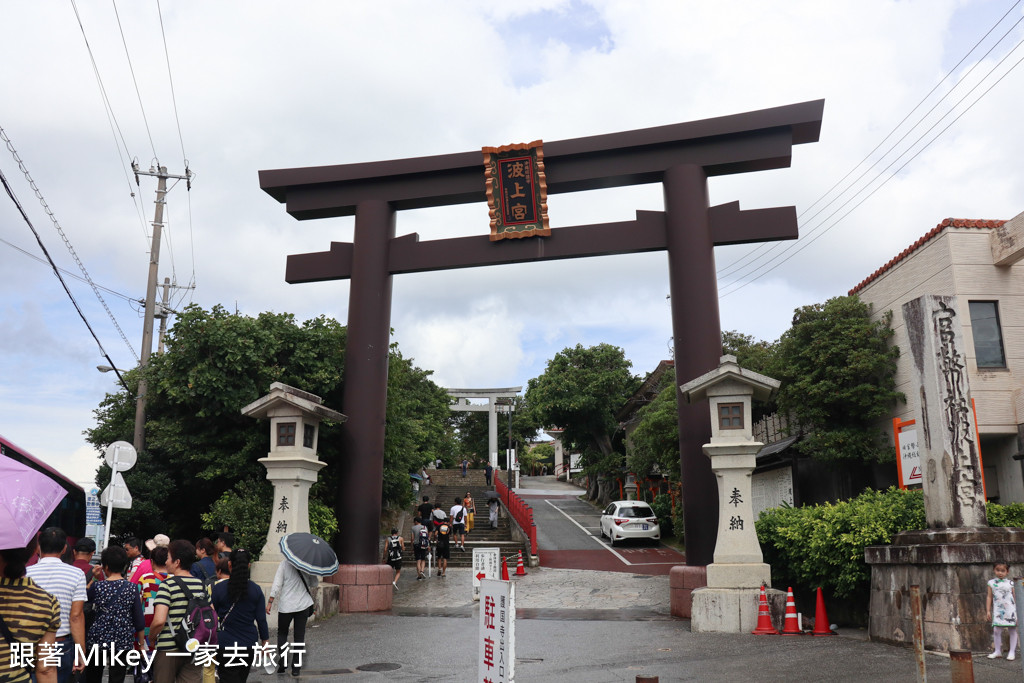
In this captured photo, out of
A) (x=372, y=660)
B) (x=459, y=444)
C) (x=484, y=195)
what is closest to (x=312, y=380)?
(x=484, y=195)

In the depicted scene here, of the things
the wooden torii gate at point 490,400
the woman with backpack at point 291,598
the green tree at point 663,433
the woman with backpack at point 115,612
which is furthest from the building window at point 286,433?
the wooden torii gate at point 490,400

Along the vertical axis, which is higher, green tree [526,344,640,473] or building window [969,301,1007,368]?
green tree [526,344,640,473]

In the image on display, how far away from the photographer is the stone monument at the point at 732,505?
468 inches

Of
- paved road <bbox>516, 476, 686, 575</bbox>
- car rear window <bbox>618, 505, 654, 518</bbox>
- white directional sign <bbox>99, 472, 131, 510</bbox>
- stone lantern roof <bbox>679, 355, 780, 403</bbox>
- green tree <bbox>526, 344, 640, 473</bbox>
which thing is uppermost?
green tree <bbox>526, 344, 640, 473</bbox>

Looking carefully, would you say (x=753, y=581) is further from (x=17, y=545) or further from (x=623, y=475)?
(x=623, y=475)

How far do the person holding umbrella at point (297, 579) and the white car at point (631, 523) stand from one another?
65.7 feet

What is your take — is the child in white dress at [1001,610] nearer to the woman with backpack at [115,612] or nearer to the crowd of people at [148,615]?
the crowd of people at [148,615]

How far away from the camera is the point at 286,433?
1467cm

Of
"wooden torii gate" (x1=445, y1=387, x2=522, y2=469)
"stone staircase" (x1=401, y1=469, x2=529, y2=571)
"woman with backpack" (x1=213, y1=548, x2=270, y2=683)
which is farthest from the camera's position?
"wooden torii gate" (x1=445, y1=387, x2=522, y2=469)

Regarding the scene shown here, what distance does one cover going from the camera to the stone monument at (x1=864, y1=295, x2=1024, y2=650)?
9.25 m

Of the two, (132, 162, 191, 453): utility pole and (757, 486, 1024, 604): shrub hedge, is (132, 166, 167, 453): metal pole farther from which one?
(757, 486, 1024, 604): shrub hedge

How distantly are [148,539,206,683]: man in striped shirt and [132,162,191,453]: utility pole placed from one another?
13720 millimetres

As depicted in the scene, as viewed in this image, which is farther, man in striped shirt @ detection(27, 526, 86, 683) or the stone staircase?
the stone staircase

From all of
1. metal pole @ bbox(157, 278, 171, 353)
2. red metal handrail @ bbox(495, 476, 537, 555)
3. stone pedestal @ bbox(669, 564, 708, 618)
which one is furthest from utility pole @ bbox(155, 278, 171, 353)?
stone pedestal @ bbox(669, 564, 708, 618)
